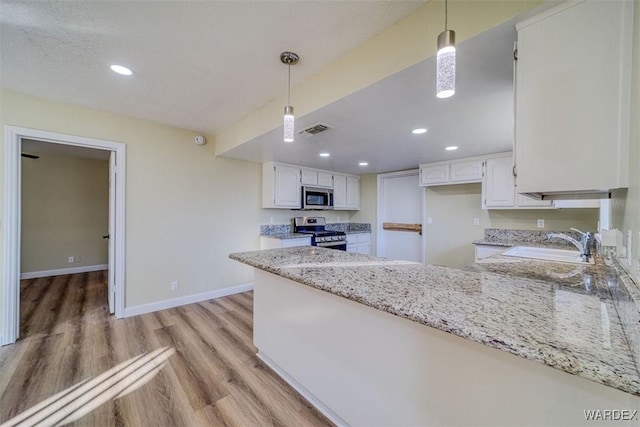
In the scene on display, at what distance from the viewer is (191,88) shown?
7.35ft

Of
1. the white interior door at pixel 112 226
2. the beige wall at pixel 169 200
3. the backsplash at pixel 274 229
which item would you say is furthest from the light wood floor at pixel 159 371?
the backsplash at pixel 274 229

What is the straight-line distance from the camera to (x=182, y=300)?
11.1 feet

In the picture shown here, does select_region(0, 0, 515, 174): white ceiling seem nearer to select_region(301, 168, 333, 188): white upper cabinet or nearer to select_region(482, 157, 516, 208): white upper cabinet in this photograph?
select_region(482, 157, 516, 208): white upper cabinet

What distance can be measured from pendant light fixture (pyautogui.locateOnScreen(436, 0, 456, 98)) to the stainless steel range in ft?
10.9

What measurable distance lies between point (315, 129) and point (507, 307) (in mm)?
2032

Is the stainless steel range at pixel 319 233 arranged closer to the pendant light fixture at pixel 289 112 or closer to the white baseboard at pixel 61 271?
the pendant light fixture at pixel 289 112

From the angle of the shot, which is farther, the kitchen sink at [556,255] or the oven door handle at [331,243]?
the oven door handle at [331,243]

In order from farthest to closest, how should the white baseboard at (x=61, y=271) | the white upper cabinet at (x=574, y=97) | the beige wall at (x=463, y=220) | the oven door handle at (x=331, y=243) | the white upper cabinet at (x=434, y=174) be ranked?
the white baseboard at (x=61, y=271), the oven door handle at (x=331, y=243), the white upper cabinet at (x=434, y=174), the beige wall at (x=463, y=220), the white upper cabinet at (x=574, y=97)

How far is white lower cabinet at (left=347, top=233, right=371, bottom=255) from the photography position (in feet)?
16.0

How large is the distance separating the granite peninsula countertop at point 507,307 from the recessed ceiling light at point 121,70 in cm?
196

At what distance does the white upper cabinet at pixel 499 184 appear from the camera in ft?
10.8

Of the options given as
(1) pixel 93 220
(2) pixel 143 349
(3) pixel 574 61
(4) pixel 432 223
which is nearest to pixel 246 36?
(3) pixel 574 61

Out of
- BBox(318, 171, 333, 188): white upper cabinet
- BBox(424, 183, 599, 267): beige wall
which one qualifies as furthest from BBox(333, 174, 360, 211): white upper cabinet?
BBox(424, 183, 599, 267): beige wall

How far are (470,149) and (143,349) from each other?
426cm
